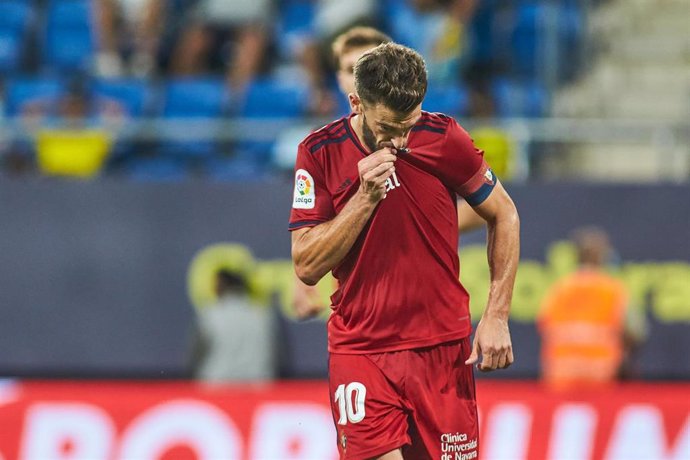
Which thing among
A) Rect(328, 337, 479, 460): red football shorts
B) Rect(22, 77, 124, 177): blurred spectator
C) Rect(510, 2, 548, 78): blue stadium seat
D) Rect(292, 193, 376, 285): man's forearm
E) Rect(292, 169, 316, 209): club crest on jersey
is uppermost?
Rect(510, 2, 548, 78): blue stadium seat

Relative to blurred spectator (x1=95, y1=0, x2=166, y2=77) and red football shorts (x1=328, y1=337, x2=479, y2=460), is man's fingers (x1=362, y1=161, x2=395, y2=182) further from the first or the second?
blurred spectator (x1=95, y1=0, x2=166, y2=77)

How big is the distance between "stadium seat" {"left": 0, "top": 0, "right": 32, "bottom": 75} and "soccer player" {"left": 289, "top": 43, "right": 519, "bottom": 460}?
8631 millimetres

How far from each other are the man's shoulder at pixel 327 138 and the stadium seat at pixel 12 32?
Answer: 8.55 m

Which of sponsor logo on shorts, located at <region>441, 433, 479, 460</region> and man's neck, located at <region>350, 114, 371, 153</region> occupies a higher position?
man's neck, located at <region>350, 114, 371, 153</region>

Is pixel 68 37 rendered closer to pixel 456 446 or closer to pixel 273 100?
pixel 273 100

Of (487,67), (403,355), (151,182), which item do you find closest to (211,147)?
(151,182)

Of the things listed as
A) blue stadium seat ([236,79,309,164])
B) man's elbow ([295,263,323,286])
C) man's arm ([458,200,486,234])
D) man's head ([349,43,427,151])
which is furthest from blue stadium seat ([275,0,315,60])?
man's head ([349,43,427,151])

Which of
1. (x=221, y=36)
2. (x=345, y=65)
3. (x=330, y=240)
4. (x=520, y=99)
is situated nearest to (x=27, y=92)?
(x=221, y=36)

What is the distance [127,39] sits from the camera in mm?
13078

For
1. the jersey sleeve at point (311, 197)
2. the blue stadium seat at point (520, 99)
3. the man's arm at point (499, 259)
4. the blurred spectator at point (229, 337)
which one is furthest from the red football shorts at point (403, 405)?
the blue stadium seat at point (520, 99)

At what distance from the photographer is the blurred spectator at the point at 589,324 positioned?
35.0 feet

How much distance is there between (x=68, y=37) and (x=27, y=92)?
0.96 metres

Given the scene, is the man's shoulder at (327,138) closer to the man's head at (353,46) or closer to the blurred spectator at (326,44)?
the man's head at (353,46)

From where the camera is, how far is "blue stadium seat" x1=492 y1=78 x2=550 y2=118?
12.2 metres
